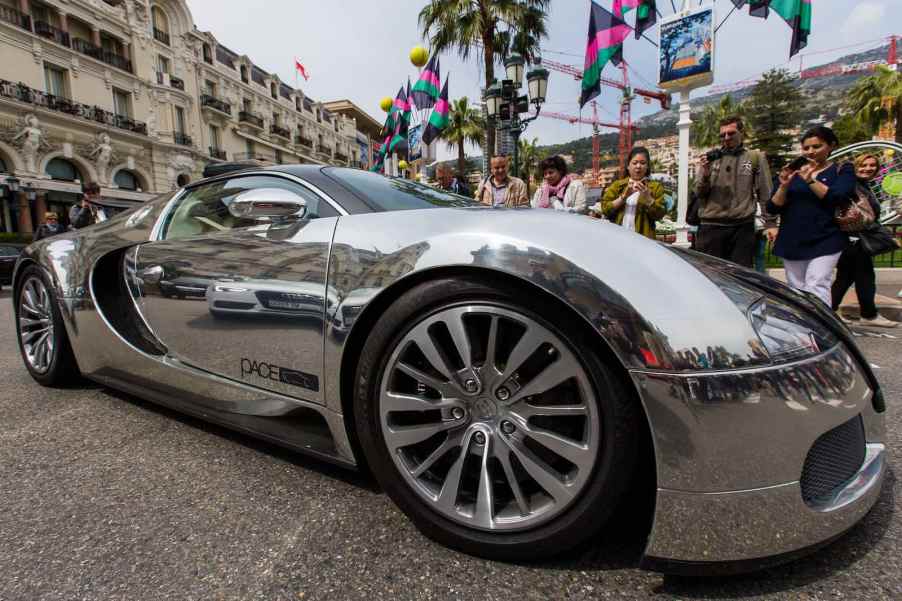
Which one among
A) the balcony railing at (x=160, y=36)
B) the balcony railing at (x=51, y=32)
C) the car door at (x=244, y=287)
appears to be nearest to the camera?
the car door at (x=244, y=287)

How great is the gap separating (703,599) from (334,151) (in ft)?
186

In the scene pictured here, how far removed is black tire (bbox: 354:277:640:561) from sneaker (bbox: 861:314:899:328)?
460cm

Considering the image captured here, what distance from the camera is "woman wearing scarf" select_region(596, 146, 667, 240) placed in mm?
3719

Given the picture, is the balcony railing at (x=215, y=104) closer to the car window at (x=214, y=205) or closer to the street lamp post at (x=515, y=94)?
the street lamp post at (x=515, y=94)

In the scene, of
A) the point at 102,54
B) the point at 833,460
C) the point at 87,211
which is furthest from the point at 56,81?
the point at 833,460

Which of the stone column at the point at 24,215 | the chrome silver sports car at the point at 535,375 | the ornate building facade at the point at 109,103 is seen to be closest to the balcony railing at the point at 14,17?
the ornate building facade at the point at 109,103

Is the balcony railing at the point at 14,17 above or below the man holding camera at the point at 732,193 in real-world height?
above

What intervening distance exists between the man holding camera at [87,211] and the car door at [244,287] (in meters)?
5.41

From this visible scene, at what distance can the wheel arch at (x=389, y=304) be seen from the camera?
1028mm

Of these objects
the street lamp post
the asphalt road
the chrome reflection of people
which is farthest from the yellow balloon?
the asphalt road

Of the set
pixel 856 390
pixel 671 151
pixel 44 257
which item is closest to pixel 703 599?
pixel 856 390

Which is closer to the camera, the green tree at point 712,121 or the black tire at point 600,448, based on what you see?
the black tire at point 600,448

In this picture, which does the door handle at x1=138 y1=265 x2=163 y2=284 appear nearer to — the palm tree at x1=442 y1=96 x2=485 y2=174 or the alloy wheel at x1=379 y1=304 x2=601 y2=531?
the alloy wheel at x1=379 y1=304 x2=601 y2=531

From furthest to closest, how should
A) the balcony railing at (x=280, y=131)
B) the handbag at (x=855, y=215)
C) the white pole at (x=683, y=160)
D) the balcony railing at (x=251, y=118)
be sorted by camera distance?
the balcony railing at (x=280, y=131) → the balcony railing at (x=251, y=118) → the white pole at (x=683, y=160) → the handbag at (x=855, y=215)
